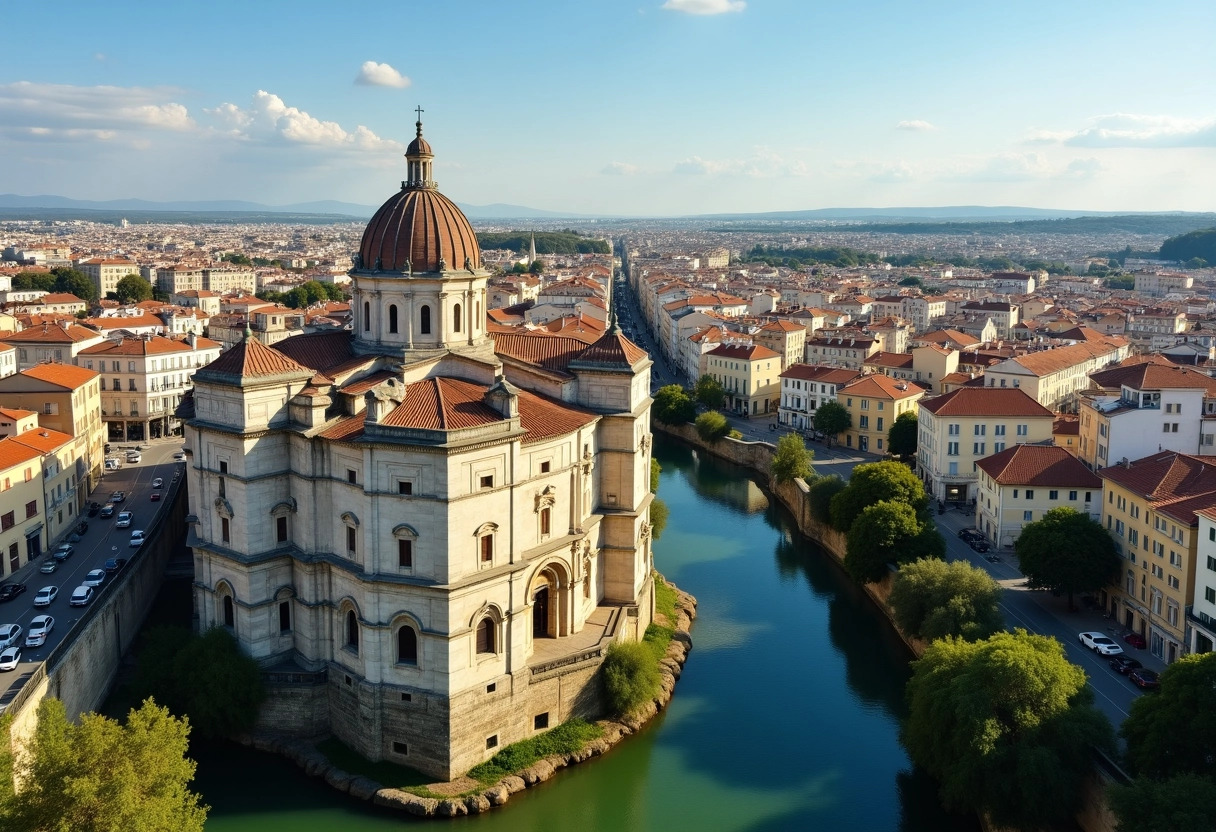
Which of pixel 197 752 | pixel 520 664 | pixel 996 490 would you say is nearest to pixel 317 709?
pixel 197 752

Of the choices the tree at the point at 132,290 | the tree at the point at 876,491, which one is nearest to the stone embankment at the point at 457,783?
the tree at the point at 876,491

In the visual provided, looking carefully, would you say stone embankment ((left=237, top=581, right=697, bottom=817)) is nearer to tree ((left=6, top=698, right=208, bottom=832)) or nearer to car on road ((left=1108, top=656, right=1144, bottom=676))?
tree ((left=6, top=698, right=208, bottom=832))

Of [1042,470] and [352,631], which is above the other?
[1042,470]

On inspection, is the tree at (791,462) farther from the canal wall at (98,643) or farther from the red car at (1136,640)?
the canal wall at (98,643)

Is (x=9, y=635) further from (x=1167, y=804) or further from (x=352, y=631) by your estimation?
(x=1167, y=804)

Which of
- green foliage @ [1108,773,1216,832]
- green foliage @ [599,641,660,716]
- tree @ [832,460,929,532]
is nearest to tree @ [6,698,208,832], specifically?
green foliage @ [599,641,660,716]

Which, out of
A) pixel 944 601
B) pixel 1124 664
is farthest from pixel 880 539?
pixel 1124 664

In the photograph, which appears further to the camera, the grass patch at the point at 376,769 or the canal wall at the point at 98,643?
the grass patch at the point at 376,769
